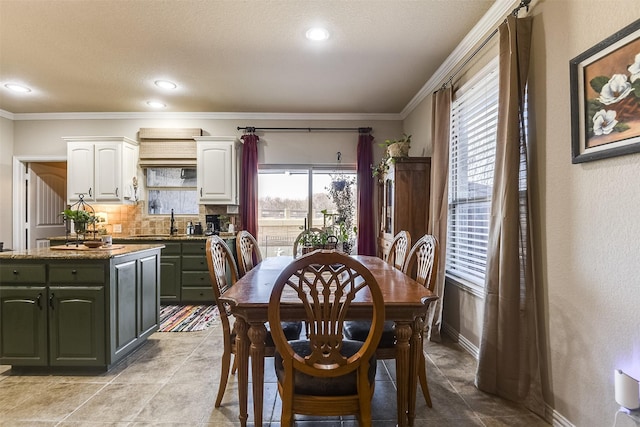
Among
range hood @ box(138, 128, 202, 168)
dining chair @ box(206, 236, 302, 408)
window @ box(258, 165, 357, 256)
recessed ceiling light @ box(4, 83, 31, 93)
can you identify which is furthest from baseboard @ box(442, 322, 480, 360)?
recessed ceiling light @ box(4, 83, 31, 93)

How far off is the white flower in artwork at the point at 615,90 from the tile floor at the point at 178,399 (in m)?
1.77

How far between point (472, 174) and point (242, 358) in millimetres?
2431

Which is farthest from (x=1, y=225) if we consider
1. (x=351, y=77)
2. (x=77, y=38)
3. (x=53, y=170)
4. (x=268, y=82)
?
(x=351, y=77)

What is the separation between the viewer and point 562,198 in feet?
6.02

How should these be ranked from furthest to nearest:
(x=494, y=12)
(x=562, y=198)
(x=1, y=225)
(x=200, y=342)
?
(x=1, y=225)
(x=200, y=342)
(x=494, y=12)
(x=562, y=198)

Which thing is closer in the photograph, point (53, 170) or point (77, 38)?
point (77, 38)

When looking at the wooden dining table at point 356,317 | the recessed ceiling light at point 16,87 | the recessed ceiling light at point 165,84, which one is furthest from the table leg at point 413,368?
the recessed ceiling light at point 16,87

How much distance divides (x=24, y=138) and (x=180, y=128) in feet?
7.86

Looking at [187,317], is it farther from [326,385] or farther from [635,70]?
[635,70]

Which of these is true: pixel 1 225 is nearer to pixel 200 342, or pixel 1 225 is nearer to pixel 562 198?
pixel 200 342

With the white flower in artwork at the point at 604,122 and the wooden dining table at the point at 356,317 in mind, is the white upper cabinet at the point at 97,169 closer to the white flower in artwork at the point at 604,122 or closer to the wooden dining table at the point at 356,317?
the wooden dining table at the point at 356,317

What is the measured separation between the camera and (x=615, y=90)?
4.91ft

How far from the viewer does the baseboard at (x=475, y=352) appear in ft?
6.00

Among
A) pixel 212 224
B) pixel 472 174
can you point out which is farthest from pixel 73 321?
pixel 472 174
